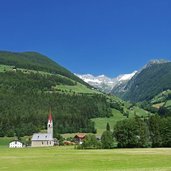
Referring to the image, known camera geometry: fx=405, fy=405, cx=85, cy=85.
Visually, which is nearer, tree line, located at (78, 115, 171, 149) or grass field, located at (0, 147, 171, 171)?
grass field, located at (0, 147, 171, 171)

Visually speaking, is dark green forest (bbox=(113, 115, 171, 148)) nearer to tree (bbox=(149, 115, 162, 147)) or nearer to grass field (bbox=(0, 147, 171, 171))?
tree (bbox=(149, 115, 162, 147))

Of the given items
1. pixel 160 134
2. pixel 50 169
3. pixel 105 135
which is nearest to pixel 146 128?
pixel 160 134

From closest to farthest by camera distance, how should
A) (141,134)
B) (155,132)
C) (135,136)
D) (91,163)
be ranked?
(91,163) < (141,134) < (135,136) < (155,132)

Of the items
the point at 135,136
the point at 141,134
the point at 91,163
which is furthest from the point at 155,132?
the point at 91,163

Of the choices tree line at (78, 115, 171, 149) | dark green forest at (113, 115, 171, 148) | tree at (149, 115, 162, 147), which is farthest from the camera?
tree at (149, 115, 162, 147)

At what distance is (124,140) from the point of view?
161 meters

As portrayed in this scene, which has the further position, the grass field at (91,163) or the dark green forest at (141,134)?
the dark green forest at (141,134)

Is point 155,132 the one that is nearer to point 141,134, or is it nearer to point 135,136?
point 141,134

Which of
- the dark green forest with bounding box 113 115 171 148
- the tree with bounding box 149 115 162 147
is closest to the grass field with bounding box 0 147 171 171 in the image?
the dark green forest with bounding box 113 115 171 148

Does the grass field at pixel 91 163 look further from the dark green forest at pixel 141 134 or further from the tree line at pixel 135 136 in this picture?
the dark green forest at pixel 141 134

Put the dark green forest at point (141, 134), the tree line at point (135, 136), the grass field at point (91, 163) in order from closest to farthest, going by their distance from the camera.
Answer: the grass field at point (91, 163) < the tree line at point (135, 136) < the dark green forest at point (141, 134)

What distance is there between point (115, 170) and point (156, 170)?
7124 millimetres

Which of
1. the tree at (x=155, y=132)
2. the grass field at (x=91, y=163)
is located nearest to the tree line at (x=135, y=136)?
the tree at (x=155, y=132)

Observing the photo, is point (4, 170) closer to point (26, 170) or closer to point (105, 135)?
point (26, 170)
